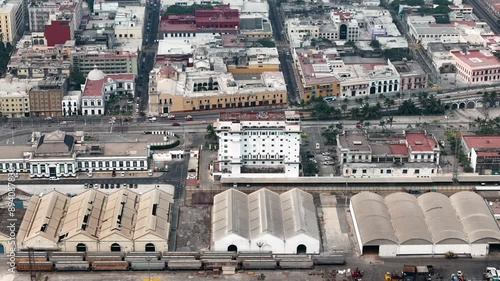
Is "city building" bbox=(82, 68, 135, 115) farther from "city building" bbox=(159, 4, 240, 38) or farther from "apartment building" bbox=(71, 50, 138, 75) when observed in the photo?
"city building" bbox=(159, 4, 240, 38)

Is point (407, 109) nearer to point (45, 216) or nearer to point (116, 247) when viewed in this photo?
point (116, 247)

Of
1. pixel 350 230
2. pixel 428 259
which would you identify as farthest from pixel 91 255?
pixel 428 259

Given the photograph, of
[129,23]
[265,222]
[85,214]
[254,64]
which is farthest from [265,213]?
[129,23]

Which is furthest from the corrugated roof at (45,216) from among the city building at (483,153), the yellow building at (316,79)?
the city building at (483,153)

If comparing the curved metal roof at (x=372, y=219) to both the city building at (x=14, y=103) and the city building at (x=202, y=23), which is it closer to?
the city building at (x=14, y=103)

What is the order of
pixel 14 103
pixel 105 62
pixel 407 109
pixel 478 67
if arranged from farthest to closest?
pixel 105 62 → pixel 478 67 → pixel 407 109 → pixel 14 103

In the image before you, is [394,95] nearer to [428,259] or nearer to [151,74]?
[151,74]
